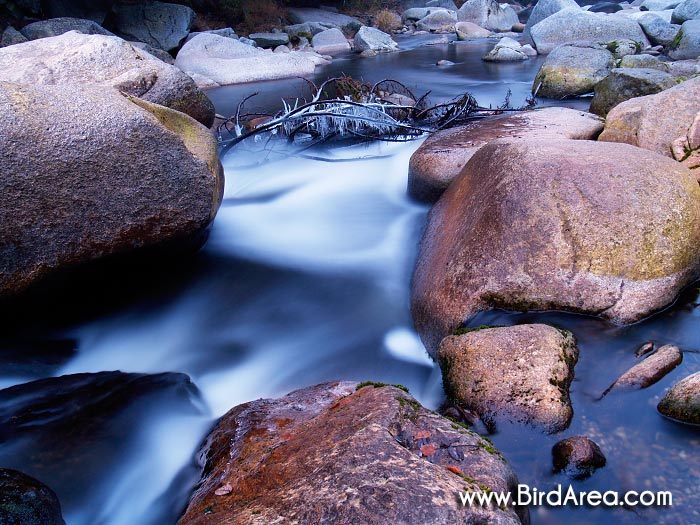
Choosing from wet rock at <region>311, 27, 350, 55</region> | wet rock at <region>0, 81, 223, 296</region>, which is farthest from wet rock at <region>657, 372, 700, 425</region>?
wet rock at <region>311, 27, 350, 55</region>

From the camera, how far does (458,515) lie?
60.7 inches

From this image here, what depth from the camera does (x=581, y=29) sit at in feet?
56.9

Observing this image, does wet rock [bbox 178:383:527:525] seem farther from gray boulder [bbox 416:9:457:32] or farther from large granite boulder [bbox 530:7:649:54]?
gray boulder [bbox 416:9:457:32]

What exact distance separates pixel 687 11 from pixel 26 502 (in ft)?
82.3

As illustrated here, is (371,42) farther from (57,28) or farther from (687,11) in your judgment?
(687,11)

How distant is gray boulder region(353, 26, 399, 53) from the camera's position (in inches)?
843

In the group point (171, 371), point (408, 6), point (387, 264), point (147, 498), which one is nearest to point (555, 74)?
point (387, 264)

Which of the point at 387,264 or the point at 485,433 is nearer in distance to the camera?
the point at 485,433

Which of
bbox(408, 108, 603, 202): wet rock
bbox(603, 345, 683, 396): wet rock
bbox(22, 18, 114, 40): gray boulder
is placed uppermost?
bbox(408, 108, 603, 202): wet rock

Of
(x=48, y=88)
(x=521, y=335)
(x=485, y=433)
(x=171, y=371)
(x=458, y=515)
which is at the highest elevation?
(x=48, y=88)

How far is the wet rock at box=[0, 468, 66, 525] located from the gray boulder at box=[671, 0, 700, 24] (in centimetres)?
2451

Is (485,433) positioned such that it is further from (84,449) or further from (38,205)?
(38,205)

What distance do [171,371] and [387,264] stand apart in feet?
6.77

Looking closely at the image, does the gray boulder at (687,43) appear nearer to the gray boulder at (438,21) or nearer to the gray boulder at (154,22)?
the gray boulder at (154,22)
